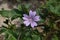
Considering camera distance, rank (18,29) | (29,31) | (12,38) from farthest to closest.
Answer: (18,29)
(29,31)
(12,38)

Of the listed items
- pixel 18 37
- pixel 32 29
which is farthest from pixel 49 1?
pixel 18 37

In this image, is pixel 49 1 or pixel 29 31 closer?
pixel 29 31

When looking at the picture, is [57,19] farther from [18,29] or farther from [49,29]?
[18,29]

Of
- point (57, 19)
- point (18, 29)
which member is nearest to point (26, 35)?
point (18, 29)

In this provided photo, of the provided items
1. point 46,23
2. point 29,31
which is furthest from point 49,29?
point 29,31

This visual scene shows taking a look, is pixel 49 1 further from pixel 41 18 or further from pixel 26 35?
pixel 26 35

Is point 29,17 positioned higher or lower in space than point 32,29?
higher

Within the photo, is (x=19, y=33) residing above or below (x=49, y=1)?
below

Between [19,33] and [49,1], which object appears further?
[49,1]

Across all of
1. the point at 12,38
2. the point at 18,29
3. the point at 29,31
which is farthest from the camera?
the point at 18,29
